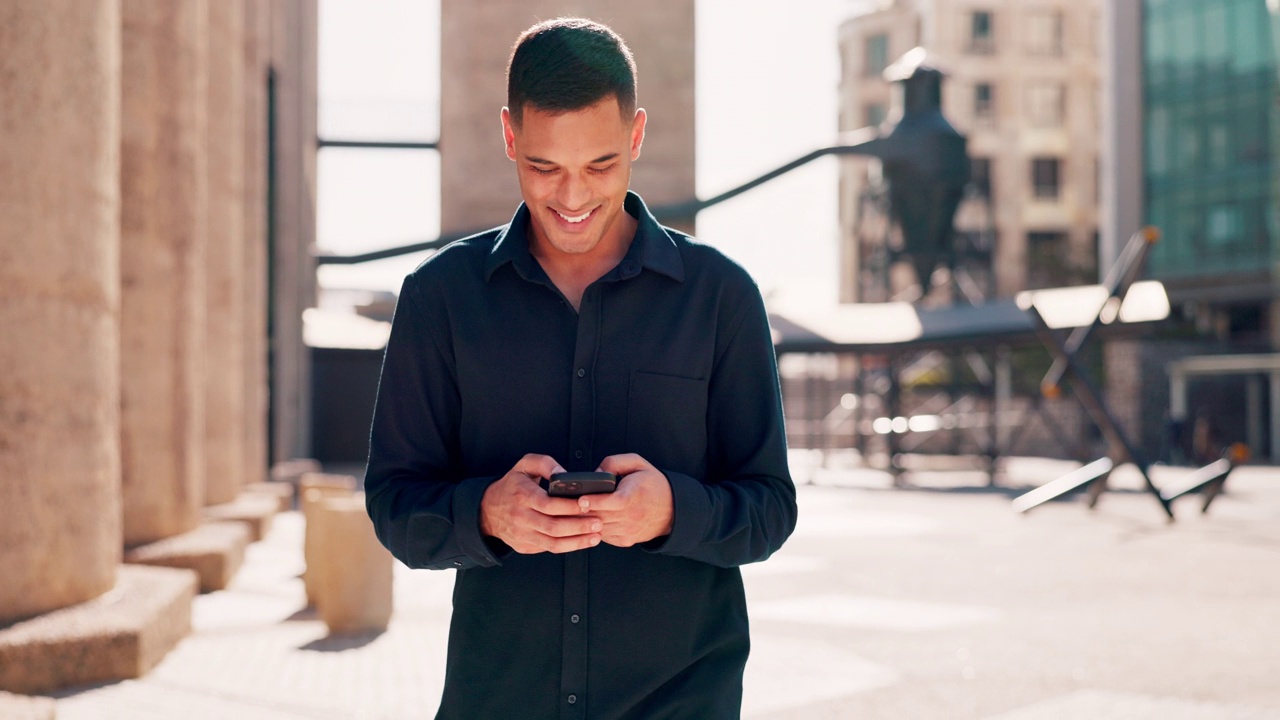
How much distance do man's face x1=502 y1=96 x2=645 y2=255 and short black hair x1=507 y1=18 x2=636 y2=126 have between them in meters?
0.02

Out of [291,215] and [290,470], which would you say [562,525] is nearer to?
[290,470]

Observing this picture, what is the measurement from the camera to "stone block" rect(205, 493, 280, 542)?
45.0ft

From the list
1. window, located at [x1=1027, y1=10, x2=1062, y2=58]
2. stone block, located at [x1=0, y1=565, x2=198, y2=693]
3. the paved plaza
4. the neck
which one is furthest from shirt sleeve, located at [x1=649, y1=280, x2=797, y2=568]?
window, located at [x1=1027, y1=10, x2=1062, y2=58]

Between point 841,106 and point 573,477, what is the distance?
73141 mm

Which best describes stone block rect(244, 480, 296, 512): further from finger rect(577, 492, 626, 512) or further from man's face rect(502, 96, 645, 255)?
finger rect(577, 492, 626, 512)

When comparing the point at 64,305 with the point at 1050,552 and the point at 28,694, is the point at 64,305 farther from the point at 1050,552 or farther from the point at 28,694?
the point at 1050,552

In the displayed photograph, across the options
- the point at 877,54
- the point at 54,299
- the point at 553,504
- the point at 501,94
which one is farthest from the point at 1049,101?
the point at 553,504

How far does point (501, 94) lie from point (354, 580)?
42.7 ft

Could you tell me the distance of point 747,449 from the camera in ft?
7.91

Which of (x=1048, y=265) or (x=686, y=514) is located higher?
(x=1048, y=265)

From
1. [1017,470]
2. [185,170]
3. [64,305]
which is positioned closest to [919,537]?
[185,170]

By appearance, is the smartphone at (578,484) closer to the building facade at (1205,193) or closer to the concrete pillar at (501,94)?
the concrete pillar at (501,94)

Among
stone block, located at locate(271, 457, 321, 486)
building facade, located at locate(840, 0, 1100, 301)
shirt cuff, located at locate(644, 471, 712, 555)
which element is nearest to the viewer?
shirt cuff, located at locate(644, 471, 712, 555)

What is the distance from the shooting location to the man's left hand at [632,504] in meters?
2.07
